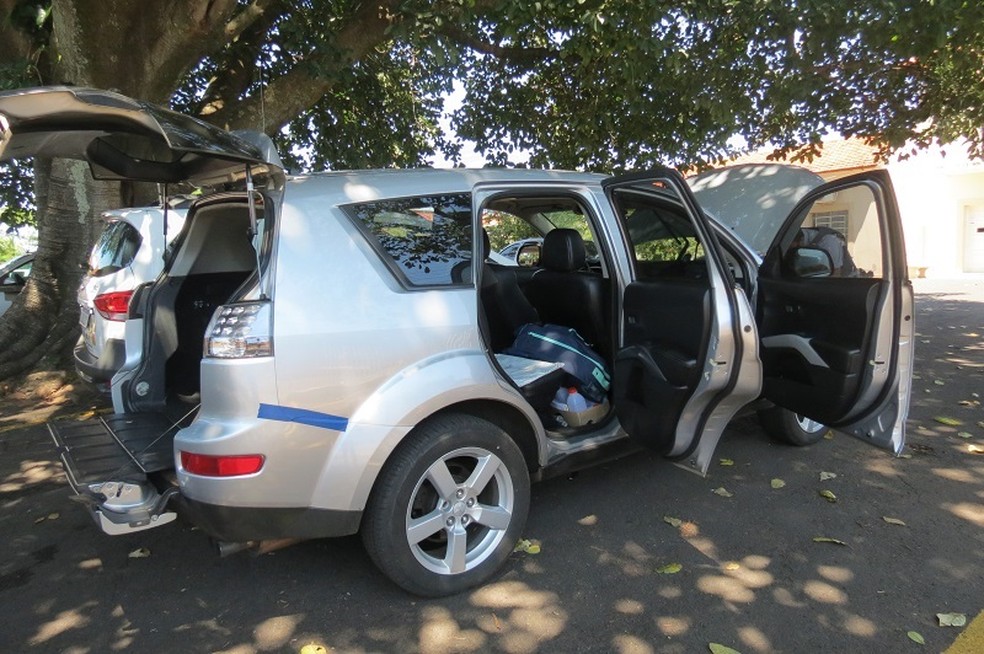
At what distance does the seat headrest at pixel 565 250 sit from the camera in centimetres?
376

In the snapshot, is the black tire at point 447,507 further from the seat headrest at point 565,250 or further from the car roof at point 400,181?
the seat headrest at point 565,250

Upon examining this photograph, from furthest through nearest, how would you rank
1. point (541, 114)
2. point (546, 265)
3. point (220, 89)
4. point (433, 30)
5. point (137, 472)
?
1. point (541, 114)
2. point (220, 89)
3. point (433, 30)
4. point (546, 265)
5. point (137, 472)

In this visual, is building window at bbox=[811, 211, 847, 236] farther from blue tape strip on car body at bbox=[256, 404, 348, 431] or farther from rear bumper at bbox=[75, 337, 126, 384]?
rear bumper at bbox=[75, 337, 126, 384]

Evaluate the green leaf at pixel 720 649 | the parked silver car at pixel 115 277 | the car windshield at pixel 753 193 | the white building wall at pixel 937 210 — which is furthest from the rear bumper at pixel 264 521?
the white building wall at pixel 937 210

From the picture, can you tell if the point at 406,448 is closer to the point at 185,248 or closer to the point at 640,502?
the point at 640,502

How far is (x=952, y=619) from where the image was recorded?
254 cm

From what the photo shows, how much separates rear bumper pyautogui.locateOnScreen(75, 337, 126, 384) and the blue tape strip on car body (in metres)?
2.93

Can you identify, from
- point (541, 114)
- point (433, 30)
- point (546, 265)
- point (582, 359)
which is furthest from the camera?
point (541, 114)

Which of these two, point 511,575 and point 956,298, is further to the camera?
point 956,298

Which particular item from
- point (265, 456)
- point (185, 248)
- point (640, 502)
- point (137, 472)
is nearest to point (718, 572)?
point (640, 502)

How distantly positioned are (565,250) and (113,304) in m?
3.60

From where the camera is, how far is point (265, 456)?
7.71 ft

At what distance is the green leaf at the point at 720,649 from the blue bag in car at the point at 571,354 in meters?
1.42

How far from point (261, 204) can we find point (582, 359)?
185cm
